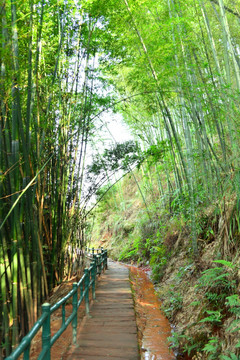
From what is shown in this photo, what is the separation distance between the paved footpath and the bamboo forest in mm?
523

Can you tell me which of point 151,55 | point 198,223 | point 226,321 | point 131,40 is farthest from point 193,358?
point 131,40

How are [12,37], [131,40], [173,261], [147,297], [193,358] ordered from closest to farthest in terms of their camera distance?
[12,37] < [193,358] < [131,40] < [147,297] < [173,261]

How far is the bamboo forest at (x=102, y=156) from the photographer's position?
8.18 ft

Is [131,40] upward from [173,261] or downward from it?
upward

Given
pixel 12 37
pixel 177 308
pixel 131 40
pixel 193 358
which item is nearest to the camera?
pixel 12 37

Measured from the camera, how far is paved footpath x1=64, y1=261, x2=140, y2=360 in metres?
2.43

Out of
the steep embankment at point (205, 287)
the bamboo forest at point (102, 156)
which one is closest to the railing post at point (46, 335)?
the bamboo forest at point (102, 156)

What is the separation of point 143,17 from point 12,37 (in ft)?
9.72

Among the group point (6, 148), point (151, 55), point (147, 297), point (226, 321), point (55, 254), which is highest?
point (151, 55)

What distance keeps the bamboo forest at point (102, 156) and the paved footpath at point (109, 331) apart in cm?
52

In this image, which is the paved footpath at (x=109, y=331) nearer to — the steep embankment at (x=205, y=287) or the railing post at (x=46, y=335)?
the steep embankment at (x=205, y=287)

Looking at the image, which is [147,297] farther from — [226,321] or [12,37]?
[12,37]

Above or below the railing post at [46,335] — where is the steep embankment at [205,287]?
below

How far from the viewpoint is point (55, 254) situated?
4.05m
